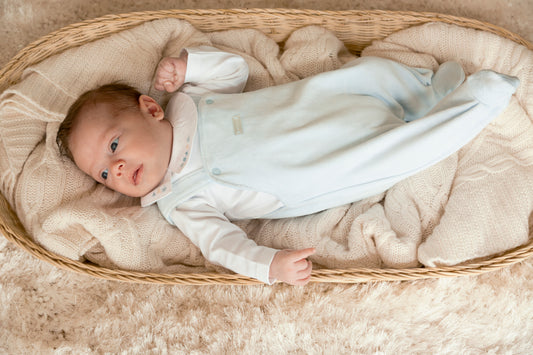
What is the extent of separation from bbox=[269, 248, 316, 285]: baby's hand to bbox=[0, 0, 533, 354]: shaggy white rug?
0.18m

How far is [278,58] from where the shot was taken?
191cm

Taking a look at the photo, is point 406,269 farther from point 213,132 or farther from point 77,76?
point 77,76

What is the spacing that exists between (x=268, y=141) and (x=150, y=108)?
1.23ft

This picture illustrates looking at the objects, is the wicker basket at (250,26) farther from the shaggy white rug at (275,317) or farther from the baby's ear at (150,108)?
the baby's ear at (150,108)

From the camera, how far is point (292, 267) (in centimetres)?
142

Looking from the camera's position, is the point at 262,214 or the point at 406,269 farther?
the point at 262,214

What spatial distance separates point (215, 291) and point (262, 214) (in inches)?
10.9

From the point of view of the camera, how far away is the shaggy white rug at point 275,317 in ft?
5.13

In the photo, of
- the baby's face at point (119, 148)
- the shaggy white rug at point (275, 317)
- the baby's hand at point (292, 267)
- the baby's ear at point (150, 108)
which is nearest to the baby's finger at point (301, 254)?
the baby's hand at point (292, 267)

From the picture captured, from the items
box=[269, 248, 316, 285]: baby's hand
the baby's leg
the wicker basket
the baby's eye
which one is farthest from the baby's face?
the baby's leg

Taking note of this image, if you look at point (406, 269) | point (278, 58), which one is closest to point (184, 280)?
point (406, 269)

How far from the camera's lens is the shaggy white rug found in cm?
156

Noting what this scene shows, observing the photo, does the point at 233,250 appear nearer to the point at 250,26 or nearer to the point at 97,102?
the point at 97,102

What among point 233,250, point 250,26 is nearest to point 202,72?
point 250,26
